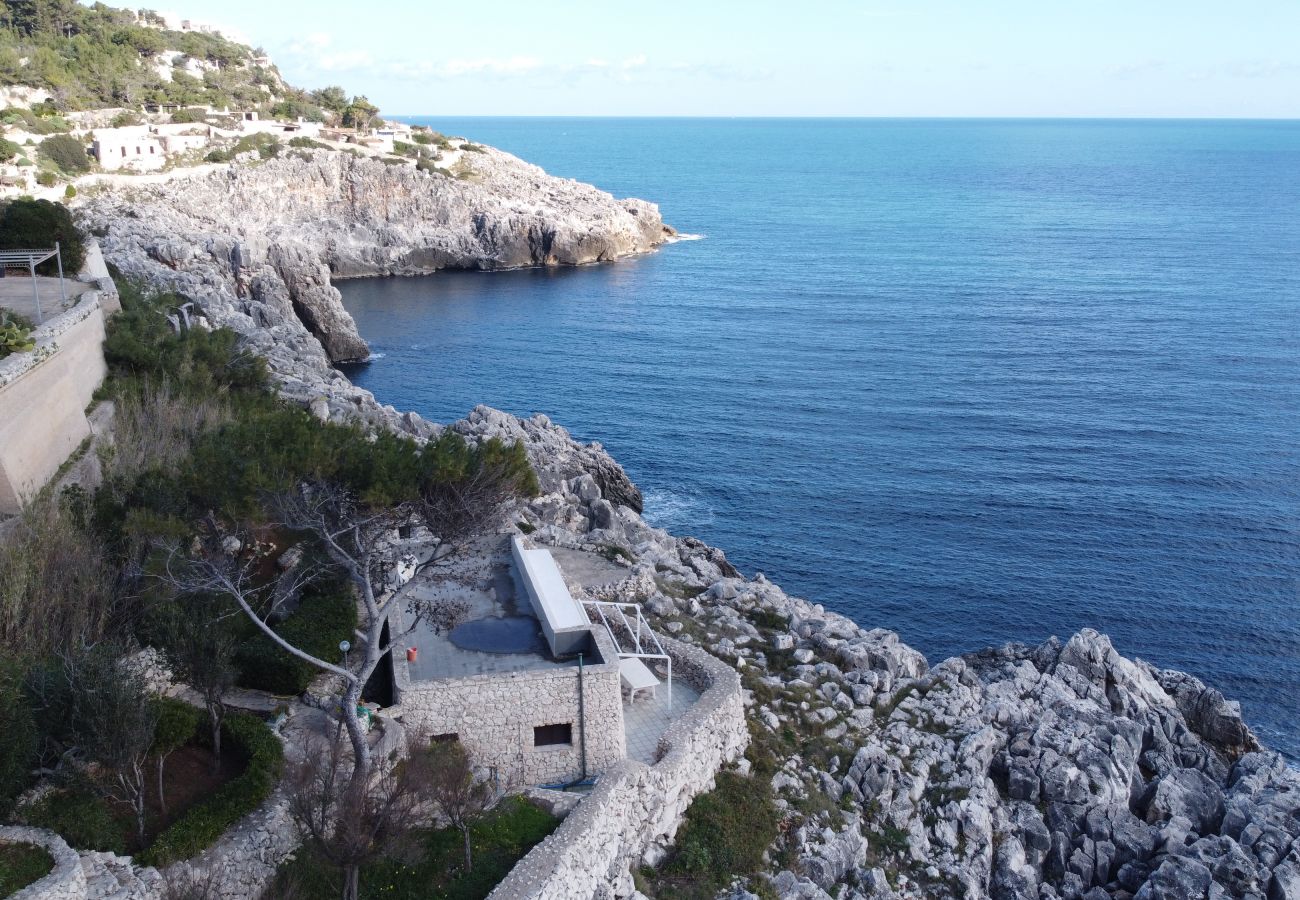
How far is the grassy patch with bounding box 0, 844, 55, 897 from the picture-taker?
15.1 m

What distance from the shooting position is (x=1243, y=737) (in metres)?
29.9

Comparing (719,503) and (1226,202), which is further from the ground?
(1226,202)

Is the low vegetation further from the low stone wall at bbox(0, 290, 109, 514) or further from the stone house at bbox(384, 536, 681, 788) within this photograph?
the stone house at bbox(384, 536, 681, 788)

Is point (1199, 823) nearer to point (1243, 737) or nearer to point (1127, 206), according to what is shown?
point (1243, 737)

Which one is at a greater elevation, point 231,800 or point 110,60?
point 110,60

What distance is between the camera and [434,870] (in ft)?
58.6

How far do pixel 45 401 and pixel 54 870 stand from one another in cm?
1711

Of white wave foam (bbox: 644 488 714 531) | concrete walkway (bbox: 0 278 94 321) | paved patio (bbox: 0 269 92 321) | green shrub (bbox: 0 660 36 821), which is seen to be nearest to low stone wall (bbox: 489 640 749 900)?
green shrub (bbox: 0 660 36 821)

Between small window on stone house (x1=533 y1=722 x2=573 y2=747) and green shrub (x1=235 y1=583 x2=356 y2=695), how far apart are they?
4.88 m

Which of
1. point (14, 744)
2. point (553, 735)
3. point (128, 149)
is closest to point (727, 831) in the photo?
point (553, 735)


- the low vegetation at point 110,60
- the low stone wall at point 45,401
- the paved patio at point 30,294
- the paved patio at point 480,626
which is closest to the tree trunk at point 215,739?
the paved patio at point 480,626

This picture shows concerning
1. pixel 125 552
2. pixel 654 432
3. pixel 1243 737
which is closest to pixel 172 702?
pixel 125 552

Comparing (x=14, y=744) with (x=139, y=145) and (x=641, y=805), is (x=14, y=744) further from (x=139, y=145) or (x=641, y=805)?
(x=139, y=145)

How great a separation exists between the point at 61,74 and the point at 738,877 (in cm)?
11377
